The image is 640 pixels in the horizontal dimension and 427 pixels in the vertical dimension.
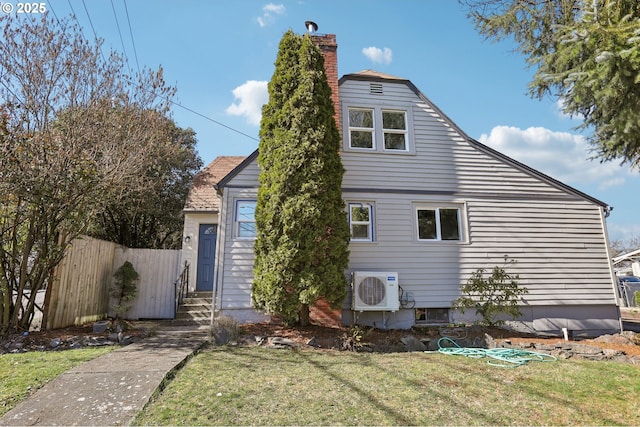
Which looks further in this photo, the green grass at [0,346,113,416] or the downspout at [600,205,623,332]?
the downspout at [600,205,623,332]

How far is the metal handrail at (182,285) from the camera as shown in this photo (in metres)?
10.1

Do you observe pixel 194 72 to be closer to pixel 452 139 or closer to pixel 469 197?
pixel 452 139

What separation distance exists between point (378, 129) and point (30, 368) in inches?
335

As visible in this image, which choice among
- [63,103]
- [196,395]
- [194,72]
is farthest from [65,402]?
[194,72]

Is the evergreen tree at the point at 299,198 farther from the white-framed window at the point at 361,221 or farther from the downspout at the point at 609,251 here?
the downspout at the point at 609,251

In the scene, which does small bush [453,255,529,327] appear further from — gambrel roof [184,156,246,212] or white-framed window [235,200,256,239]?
gambrel roof [184,156,246,212]

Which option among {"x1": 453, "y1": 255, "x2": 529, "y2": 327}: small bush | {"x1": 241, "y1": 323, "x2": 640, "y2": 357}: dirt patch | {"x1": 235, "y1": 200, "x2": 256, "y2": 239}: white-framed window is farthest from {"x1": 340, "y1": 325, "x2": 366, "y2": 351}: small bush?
{"x1": 235, "y1": 200, "x2": 256, "y2": 239}: white-framed window

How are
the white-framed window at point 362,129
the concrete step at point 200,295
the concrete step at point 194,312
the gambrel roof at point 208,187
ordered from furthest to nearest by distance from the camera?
the gambrel roof at point 208,187, the concrete step at point 200,295, the white-framed window at point 362,129, the concrete step at point 194,312

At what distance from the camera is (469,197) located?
942 cm

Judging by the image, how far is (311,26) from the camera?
9.71 m

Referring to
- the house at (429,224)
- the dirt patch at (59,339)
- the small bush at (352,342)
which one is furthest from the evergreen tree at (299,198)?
the dirt patch at (59,339)

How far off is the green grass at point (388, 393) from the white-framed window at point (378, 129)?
5.69 metres

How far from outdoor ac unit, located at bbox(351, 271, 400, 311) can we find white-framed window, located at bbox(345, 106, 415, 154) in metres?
3.37

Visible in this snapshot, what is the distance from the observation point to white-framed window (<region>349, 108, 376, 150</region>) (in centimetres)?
937
